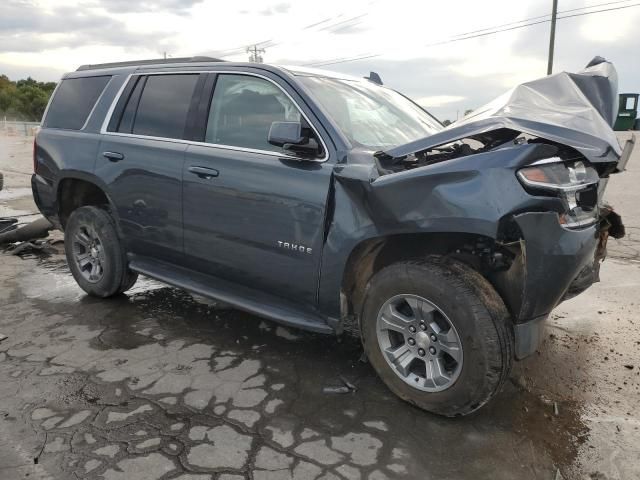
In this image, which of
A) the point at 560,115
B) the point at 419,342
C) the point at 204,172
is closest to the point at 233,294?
the point at 204,172

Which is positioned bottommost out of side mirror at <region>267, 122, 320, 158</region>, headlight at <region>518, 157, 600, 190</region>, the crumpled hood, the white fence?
the white fence

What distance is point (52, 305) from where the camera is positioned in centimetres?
459

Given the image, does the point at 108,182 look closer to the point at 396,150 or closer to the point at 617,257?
the point at 396,150

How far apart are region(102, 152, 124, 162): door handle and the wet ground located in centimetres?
127

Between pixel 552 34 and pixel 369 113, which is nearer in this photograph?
pixel 369 113

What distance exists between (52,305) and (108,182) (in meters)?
1.24

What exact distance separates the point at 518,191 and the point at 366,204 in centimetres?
81

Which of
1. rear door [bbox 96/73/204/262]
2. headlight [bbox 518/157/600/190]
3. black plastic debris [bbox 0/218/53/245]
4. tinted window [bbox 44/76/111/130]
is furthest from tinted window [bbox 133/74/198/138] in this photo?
black plastic debris [bbox 0/218/53/245]

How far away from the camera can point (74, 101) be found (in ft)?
15.7

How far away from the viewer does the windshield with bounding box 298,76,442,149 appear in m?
3.38

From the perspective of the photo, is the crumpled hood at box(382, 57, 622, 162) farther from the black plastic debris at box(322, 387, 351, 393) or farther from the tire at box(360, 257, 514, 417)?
the black plastic debris at box(322, 387, 351, 393)

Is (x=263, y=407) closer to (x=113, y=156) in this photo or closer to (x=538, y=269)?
(x=538, y=269)

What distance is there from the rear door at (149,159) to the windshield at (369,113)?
40.5 inches

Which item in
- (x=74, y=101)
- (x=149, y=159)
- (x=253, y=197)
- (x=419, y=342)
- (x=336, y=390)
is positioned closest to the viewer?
(x=419, y=342)
